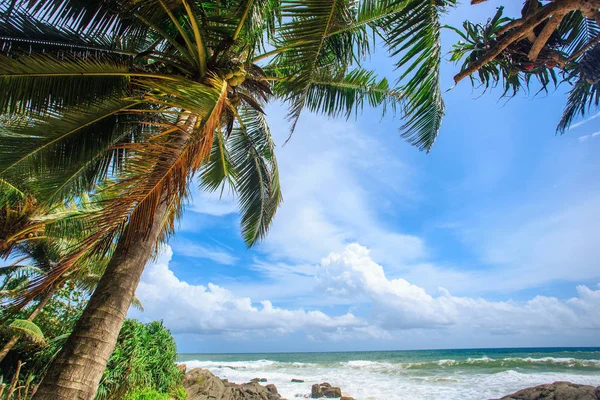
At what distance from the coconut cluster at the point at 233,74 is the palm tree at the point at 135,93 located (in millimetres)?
12

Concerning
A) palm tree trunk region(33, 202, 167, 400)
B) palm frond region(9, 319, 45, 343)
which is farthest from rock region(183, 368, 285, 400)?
palm tree trunk region(33, 202, 167, 400)

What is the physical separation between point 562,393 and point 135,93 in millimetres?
14744

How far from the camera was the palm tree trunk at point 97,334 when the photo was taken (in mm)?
2652

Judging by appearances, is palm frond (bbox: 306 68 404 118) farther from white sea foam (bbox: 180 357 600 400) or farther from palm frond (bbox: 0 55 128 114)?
white sea foam (bbox: 180 357 600 400)

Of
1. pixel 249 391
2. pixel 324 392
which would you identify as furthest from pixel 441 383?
pixel 249 391

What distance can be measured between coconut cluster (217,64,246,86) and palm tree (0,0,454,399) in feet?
0.04

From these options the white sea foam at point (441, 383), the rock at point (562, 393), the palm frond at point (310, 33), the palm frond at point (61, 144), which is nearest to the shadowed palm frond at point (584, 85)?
the palm frond at point (310, 33)

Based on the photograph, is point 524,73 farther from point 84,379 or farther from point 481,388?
point 481,388

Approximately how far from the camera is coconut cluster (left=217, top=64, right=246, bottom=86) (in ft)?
13.1

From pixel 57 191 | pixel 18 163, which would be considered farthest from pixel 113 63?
pixel 57 191

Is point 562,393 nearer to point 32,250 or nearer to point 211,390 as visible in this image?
point 211,390

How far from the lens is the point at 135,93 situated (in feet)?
14.9

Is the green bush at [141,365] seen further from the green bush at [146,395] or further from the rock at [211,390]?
the rock at [211,390]

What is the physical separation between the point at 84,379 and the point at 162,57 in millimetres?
3556
